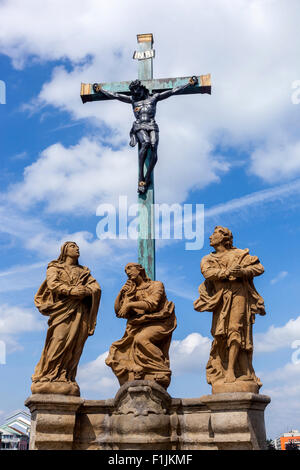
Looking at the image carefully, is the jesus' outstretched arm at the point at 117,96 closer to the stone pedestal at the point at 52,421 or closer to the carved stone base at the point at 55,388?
the carved stone base at the point at 55,388

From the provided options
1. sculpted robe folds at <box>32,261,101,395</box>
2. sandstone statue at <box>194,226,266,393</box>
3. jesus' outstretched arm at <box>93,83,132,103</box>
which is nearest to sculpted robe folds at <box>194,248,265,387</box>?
sandstone statue at <box>194,226,266,393</box>

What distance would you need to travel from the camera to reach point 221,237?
885cm

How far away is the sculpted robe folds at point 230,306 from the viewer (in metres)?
8.17

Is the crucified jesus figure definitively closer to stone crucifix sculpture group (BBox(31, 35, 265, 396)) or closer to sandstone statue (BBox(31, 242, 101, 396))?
stone crucifix sculpture group (BBox(31, 35, 265, 396))

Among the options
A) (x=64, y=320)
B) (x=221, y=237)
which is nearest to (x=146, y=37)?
(x=221, y=237)

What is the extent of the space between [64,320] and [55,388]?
3.28 feet

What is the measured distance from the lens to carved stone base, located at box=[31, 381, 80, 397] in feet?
26.9

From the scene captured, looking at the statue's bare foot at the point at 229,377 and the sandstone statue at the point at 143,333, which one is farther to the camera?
the sandstone statue at the point at 143,333

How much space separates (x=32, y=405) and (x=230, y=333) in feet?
9.91

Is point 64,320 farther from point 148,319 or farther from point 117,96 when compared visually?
point 117,96

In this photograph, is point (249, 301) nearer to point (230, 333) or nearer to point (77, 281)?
point (230, 333)

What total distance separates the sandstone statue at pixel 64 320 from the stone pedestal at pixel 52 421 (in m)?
0.17

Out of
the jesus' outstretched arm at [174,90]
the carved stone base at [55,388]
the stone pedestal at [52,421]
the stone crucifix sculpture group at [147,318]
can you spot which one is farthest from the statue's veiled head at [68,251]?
the jesus' outstretched arm at [174,90]
